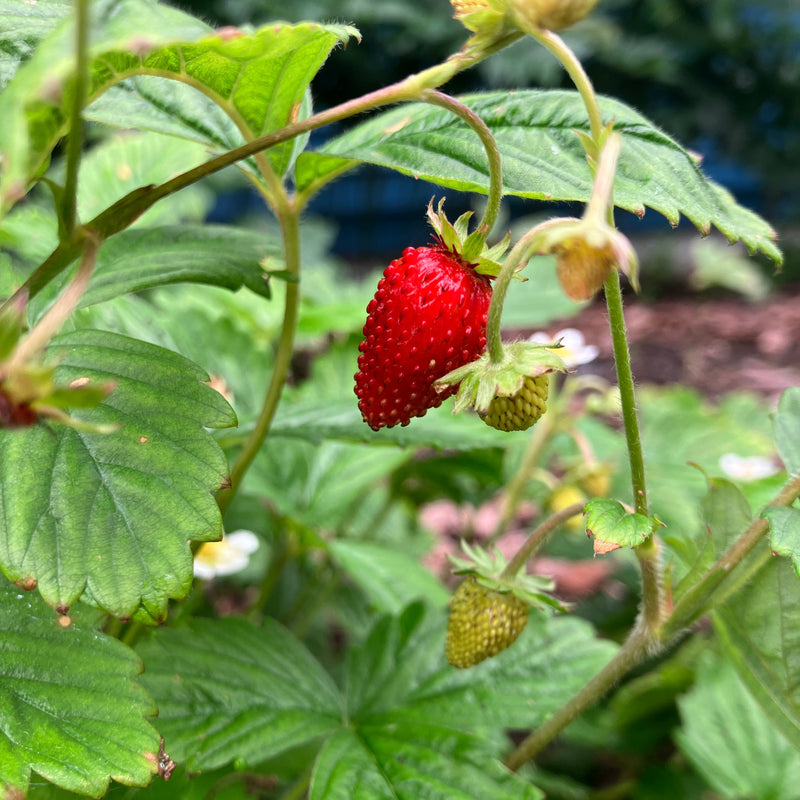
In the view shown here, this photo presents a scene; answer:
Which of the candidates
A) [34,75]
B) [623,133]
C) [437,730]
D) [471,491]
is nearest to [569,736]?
[471,491]

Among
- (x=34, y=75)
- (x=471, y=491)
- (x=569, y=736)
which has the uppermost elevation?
(x=34, y=75)

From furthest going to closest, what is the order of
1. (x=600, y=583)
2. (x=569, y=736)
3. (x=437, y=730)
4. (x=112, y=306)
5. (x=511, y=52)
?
(x=511, y=52)
(x=600, y=583)
(x=569, y=736)
(x=112, y=306)
(x=437, y=730)

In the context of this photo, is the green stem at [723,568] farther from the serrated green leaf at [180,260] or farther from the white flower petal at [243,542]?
the white flower petal at [243,542]

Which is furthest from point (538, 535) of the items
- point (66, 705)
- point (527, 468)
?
point (527, 468)

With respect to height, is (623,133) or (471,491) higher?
(623,133)

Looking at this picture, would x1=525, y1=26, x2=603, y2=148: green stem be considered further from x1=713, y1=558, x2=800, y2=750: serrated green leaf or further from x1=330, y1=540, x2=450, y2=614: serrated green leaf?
x1=330, y1=540, x2=450, y2=614: serrated green leaf

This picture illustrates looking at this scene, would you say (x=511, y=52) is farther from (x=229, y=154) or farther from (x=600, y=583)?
(x=229, y=154)

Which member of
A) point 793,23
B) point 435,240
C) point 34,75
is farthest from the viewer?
point 793,23

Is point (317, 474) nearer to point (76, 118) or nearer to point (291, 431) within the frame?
point (291, 431)
